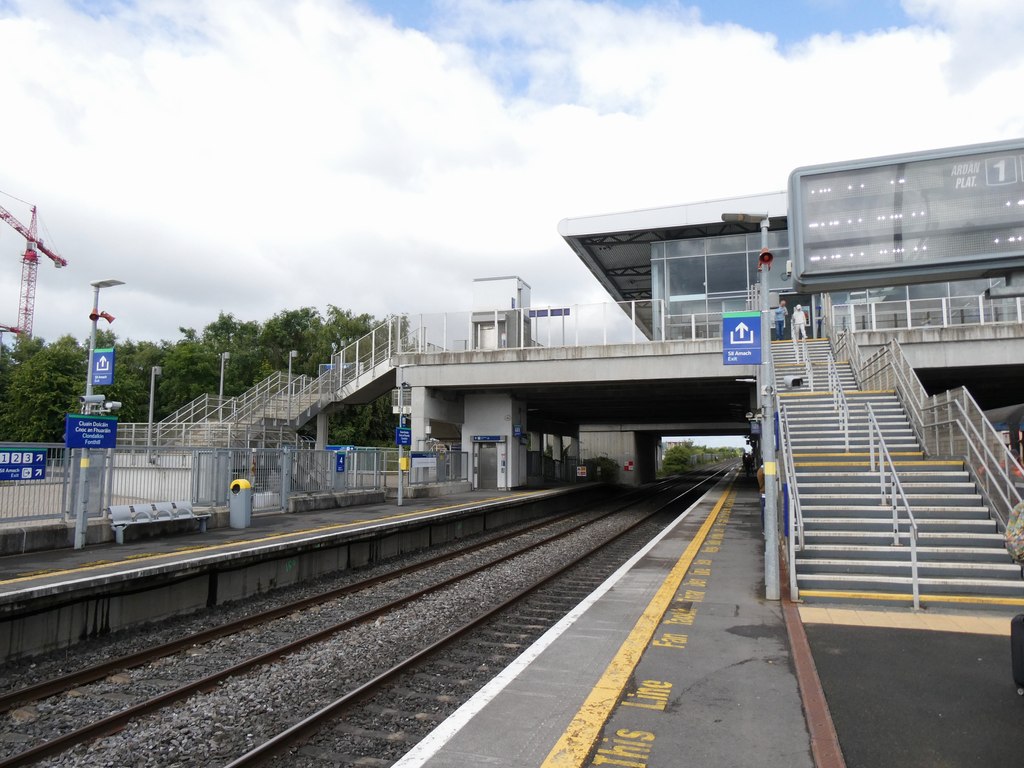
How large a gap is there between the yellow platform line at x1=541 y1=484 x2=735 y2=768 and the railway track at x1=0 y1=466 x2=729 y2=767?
4.75ft

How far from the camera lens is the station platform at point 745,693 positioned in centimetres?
441

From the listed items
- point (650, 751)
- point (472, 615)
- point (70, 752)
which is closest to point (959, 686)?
point (650, 751)

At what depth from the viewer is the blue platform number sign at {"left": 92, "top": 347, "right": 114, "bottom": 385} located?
45.5 ft

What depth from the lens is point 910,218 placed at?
227 inches

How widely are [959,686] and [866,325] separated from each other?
21.0 meters

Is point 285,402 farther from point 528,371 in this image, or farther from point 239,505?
point 239,505

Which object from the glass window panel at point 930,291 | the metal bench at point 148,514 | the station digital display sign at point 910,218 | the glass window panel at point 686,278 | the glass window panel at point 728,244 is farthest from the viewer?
the glass window panel at point 686,278

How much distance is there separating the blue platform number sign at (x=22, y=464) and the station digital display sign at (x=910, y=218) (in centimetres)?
1235

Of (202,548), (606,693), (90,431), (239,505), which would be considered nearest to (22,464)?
(90,431)

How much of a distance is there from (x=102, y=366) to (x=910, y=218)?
14445 millimetres

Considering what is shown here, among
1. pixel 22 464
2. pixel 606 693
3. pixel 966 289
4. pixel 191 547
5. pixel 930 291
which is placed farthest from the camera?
pixel 930 291

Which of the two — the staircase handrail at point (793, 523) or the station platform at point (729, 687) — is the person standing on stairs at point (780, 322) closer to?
the staircase handrail at point (793, 523)

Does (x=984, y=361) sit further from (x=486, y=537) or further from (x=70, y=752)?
(x=70, y=752)

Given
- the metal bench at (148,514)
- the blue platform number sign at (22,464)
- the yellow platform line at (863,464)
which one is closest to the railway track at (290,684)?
the metal bench at (148,514)
